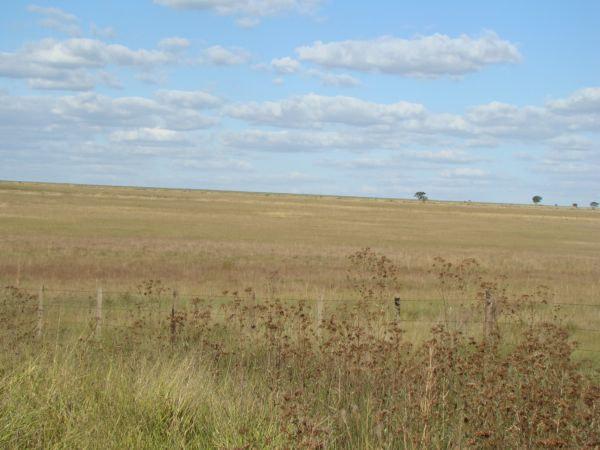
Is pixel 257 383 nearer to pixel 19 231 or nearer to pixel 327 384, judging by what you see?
pixel 327 384

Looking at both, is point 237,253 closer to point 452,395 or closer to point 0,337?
point 0,337

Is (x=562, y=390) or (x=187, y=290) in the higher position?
(x=562, y=390)

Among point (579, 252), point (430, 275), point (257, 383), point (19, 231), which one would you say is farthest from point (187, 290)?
point (579, 252)

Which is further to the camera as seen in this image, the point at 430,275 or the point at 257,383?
the point at 430,275

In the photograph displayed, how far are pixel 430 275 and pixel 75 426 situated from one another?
24427 mm

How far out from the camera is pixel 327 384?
674 cm

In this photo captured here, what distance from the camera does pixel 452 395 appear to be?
21.3 feet

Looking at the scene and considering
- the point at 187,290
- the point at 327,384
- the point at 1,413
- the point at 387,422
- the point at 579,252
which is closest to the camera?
the point at 387,422

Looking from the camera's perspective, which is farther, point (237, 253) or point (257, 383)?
point (237, 253)

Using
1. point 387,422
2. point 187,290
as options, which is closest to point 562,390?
point 387,422

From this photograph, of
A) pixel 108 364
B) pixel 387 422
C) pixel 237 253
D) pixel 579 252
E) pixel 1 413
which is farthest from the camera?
pixel 579 252

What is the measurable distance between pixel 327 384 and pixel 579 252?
4756 cm

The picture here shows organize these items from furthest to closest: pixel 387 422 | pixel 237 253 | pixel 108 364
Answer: pixel 237 253, pixel 108 364, pixel 387 422

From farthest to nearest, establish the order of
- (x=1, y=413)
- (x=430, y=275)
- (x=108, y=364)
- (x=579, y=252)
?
(x=579, y=252)
(x=430, y=275)
(x=108, y=364)
(x=1, y=413)
